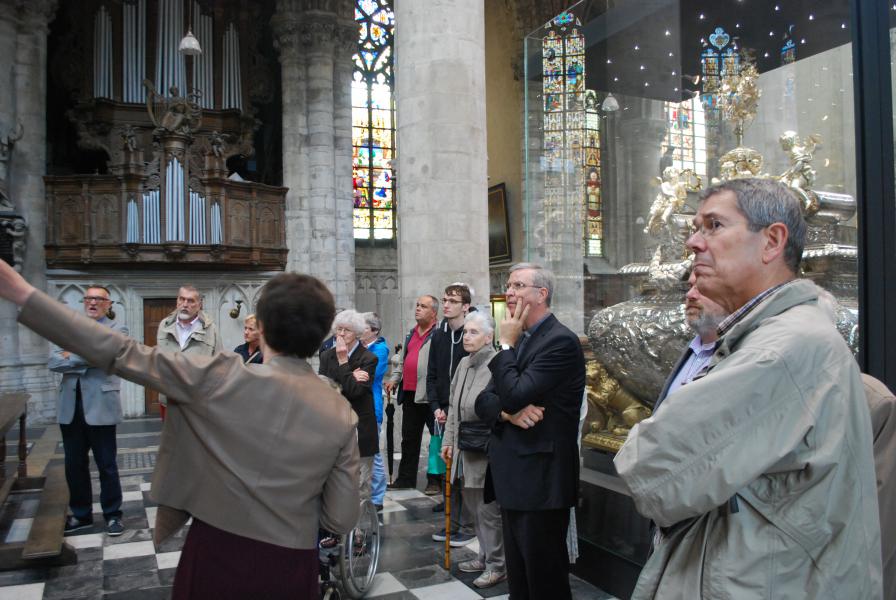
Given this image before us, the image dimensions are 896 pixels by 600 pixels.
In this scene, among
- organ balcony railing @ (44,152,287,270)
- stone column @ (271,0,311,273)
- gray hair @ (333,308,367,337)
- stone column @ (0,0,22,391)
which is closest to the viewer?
gray hair @ (333,308,367,337)

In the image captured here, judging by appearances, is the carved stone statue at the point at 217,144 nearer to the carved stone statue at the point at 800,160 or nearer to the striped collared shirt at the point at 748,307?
the carved stone statue at the point at 800,160

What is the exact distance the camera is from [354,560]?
4.09 m

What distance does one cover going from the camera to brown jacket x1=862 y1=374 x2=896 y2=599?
1.72 m

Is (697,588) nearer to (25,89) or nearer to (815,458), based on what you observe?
(815,458)

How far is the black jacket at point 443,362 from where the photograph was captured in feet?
18.4

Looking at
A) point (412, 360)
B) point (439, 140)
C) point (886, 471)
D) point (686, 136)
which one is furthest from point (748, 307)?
point (439, 140)

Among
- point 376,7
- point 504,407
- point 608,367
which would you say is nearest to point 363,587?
point 504,407

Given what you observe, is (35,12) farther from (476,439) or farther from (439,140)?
(476,439)

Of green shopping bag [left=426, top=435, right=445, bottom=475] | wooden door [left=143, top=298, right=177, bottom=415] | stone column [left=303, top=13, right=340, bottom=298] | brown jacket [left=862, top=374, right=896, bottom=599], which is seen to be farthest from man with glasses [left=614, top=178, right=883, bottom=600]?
stone column [left=303, top=13, right=340, bottom=298]

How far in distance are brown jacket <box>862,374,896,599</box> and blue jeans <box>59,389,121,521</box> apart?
493 cm

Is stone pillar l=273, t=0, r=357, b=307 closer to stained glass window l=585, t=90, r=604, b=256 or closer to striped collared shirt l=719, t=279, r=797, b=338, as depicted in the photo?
stained glass window l=585, t=90, r=604, b=256

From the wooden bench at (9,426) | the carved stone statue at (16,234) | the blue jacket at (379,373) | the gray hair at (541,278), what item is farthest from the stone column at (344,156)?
the gray hair at (541,278)

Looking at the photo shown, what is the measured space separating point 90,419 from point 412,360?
2.52 meters

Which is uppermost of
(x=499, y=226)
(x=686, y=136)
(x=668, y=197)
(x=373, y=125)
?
(x=373, y=125)
